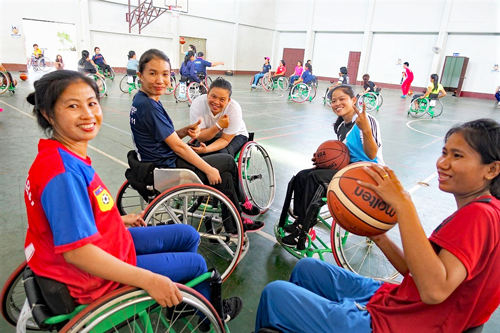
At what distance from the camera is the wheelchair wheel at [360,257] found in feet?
7.07

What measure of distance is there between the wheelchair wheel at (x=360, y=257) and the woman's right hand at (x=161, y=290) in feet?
4.33

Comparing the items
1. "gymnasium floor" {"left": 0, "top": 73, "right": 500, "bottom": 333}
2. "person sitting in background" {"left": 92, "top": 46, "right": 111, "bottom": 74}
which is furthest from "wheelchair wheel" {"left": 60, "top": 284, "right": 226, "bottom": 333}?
"person sitting in background" {"left": 92, "top": 46, "right": 111, "bottom": 74}

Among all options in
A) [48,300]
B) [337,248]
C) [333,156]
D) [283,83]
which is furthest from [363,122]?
[283,83]

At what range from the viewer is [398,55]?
18.3m

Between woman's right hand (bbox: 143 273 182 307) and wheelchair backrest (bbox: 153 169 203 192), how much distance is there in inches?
40.5

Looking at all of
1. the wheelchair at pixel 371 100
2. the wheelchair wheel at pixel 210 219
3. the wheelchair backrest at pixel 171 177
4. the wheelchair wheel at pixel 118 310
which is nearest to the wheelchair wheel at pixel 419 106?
the wheelchair at pixel 371 100

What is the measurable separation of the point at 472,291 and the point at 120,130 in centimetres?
555

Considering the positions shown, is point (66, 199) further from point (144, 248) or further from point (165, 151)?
point (165, 151)

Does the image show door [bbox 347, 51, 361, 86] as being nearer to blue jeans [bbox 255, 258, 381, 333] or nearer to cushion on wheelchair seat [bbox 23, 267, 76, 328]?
blue jeans [bbox 255, 258, 381, 333]

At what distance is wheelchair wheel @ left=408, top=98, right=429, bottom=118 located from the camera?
9711 millimetres

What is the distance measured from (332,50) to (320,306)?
71.4 feet

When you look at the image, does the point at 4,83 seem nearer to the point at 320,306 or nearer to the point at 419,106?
the point at 320,306

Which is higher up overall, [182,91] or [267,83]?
[267,83]

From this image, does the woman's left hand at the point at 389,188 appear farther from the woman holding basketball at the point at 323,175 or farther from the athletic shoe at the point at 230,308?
the woman holding basketball at the point at 323,175
